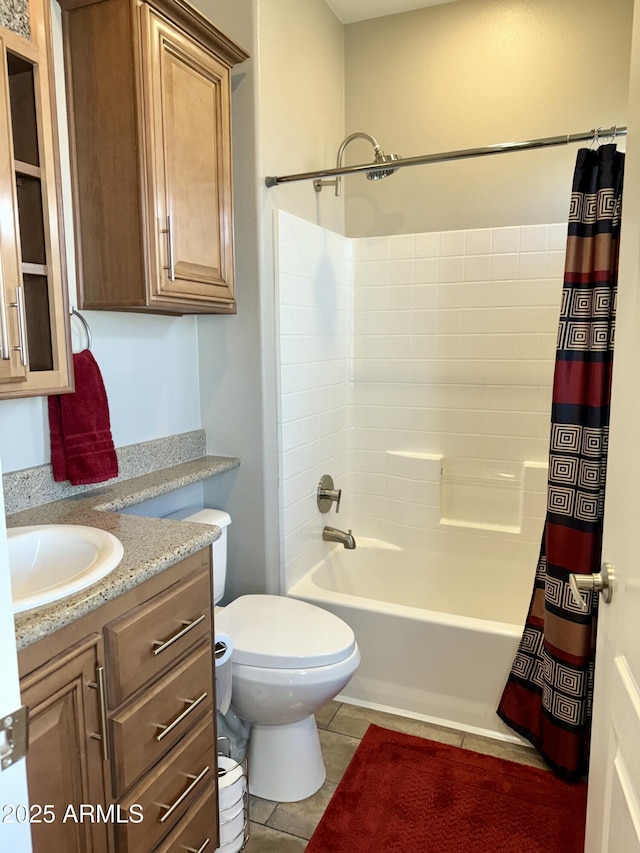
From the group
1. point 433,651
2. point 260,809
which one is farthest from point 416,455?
point 260,809

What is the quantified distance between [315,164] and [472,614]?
2066 mm

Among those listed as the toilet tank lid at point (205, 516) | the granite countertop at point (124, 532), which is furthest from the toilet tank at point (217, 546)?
the granite countertop at point (124, 532)

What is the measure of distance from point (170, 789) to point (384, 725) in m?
1.04

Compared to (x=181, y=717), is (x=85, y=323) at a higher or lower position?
higher

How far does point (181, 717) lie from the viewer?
53.4 inches

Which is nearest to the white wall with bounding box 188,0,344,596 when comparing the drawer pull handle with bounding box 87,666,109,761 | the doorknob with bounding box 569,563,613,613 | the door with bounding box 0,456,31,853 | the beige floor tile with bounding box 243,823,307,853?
the beige floor tile with bounding box 243,823,307,853

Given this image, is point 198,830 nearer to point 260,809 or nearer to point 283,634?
point 260,809

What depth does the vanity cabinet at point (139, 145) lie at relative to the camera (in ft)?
5.22

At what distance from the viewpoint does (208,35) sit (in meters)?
1.76

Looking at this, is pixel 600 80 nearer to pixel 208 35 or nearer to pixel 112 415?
pixel 208 35

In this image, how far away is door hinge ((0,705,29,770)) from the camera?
2.11ft

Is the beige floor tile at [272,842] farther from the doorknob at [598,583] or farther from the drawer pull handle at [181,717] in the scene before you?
the doorknob at [598,583]

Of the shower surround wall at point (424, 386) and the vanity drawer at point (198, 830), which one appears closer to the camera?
the vanity drawer at point (198, 830)

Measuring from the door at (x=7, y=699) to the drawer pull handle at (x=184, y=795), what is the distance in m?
0.74
